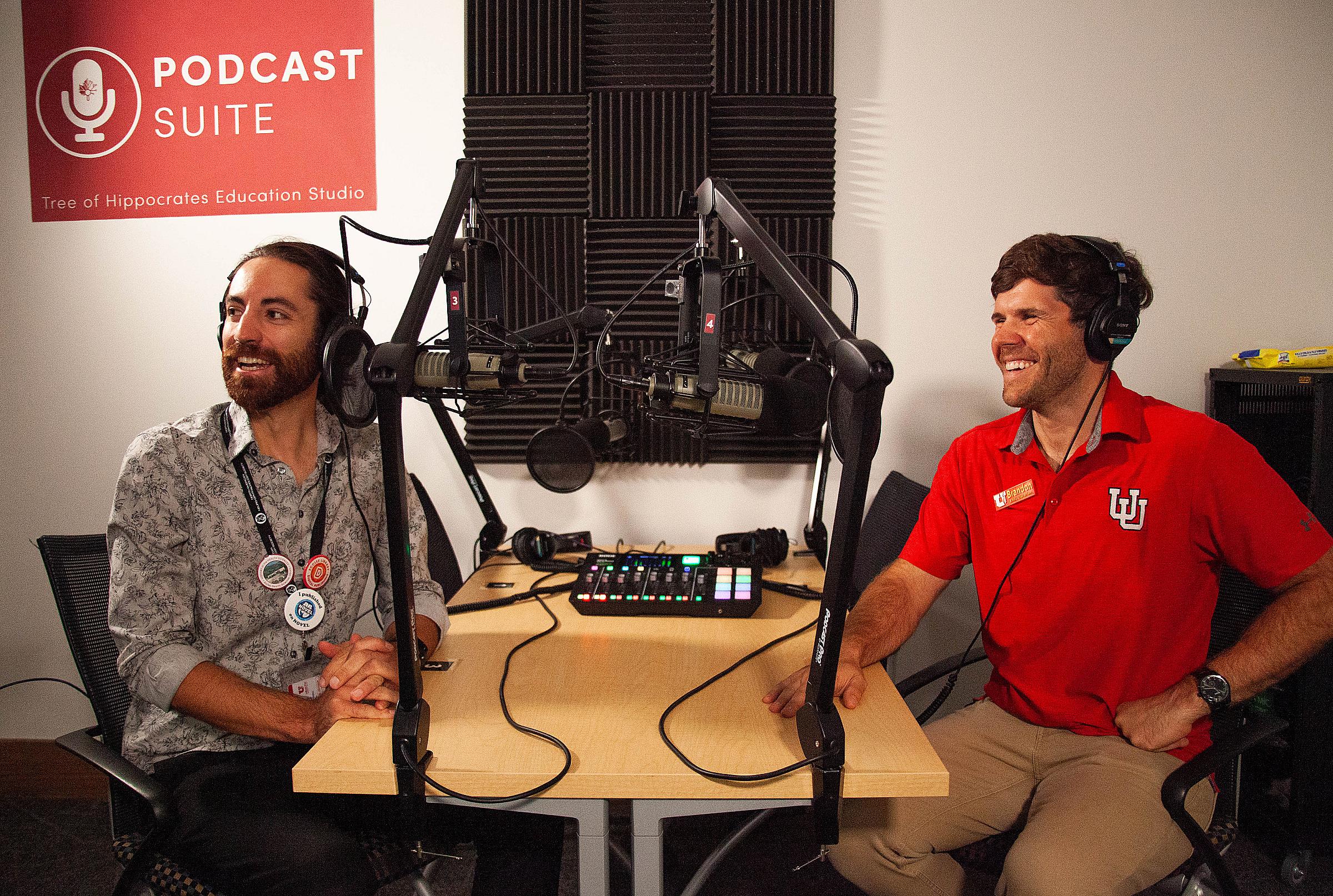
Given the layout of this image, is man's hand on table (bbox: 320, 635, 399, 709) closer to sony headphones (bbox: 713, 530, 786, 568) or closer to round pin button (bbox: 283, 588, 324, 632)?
round pin button (bbox: 283, 588, 324, 632)

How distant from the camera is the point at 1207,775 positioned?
1276 mm

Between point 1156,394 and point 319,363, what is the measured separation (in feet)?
7.60

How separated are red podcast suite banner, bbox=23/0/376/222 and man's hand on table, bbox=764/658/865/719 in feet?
6.35

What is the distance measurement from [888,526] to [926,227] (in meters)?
0.91

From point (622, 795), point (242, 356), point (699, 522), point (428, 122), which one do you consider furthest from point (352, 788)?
point (428, 122)

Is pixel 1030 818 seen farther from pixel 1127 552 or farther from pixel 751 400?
pixel 751 400

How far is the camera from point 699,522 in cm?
245

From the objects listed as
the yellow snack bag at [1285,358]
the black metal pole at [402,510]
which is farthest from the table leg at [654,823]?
the yellow snack bag at [1285,358]

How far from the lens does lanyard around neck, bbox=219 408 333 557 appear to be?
1.58 meters

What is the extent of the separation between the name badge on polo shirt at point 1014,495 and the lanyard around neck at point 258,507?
141 centimetres

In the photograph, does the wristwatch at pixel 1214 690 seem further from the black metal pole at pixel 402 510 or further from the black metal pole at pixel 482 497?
the black metal pole at pixel 482 497

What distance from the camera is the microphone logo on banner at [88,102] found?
2.41m

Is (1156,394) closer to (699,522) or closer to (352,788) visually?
(699,522)

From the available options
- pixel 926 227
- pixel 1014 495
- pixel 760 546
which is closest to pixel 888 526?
pixel 760 546
